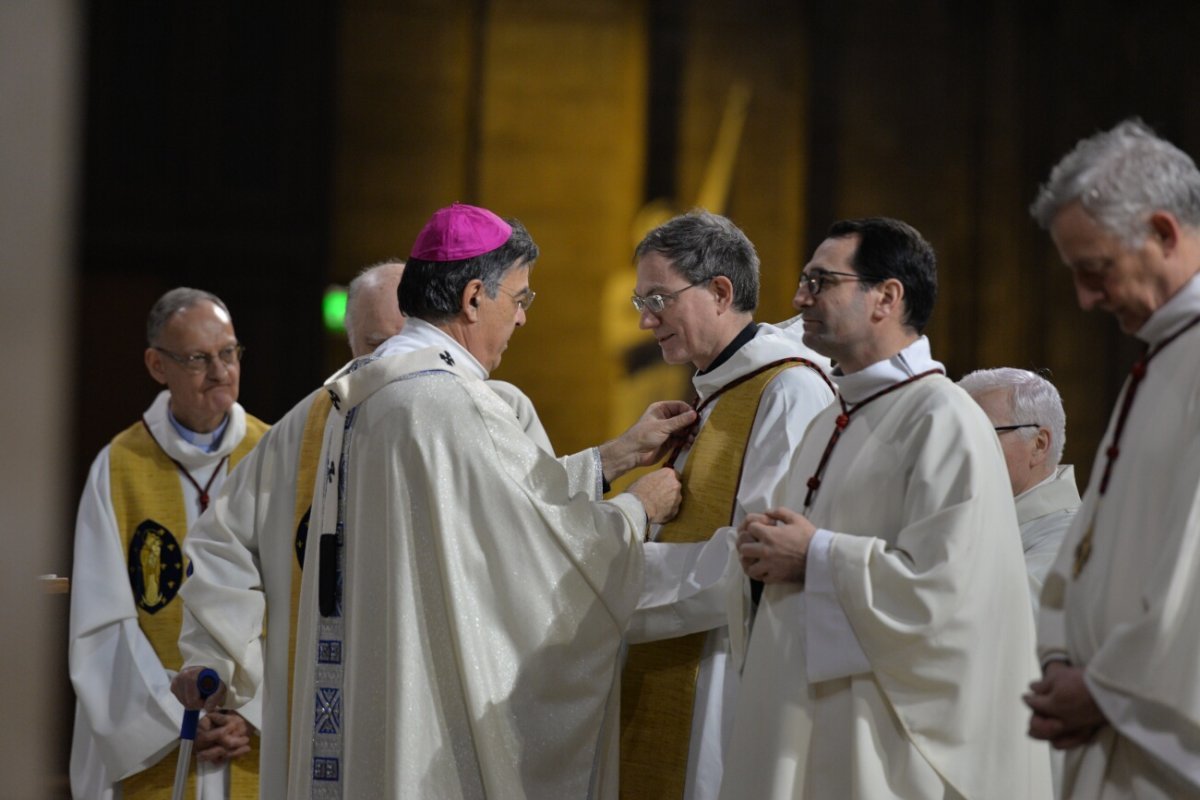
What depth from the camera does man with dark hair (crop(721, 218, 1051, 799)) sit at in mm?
3000

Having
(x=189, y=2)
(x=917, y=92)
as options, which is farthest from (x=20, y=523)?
(x=917, y=92)

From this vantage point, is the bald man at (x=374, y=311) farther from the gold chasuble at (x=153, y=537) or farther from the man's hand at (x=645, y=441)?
the man's hand at (x=645, y=441)

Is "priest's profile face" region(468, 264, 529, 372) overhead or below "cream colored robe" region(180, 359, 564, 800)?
overhead

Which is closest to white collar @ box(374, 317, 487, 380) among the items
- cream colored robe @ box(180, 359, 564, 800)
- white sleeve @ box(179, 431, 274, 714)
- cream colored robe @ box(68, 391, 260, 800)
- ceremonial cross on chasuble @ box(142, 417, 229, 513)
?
cream colored robe @ box(180, 359, 564, 800)

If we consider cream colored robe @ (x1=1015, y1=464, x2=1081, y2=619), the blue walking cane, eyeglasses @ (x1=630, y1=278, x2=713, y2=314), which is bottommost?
the blue walking cane

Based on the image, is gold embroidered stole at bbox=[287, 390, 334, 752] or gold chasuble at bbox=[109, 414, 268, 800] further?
gold chasuble at bbox=[109, 414, 268, 800]

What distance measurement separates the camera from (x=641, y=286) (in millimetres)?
4012

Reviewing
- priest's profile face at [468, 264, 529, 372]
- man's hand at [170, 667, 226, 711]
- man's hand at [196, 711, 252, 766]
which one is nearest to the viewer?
priest's profile face at [468, 264, 529, 372]

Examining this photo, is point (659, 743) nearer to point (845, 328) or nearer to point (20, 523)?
point (845, 328)

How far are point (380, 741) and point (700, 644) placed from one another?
849 mm

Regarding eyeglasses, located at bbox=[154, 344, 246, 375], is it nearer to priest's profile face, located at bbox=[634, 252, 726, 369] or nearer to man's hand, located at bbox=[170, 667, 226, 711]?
man's hand, located at bbox=[170, 667, 226, 711]

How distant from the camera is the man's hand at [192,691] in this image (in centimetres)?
407

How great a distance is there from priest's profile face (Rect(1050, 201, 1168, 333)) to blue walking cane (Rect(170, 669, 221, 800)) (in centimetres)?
256

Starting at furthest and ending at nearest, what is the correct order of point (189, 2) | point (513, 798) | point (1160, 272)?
point (189, 2) < point (513, 798) < point (1160, 272)
